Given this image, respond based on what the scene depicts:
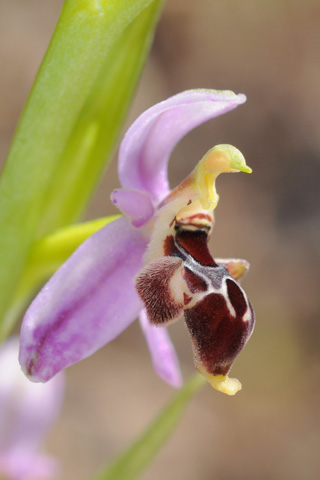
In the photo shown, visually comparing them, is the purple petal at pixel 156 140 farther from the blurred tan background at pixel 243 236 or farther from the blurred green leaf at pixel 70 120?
the blurred tan background at pixel 243 236

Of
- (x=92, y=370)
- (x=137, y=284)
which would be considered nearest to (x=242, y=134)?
(x=92, y=370)

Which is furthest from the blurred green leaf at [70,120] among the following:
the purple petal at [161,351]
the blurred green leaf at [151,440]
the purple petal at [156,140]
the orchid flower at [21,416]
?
the orchid flower at [21,416]

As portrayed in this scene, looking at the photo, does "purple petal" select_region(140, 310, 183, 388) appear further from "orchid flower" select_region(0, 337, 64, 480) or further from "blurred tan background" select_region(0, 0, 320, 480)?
"blurred tan background" select_region(0, 0, 320, 480)

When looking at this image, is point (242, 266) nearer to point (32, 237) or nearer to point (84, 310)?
point (84, 310)

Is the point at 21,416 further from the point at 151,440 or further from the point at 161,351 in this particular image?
the point at 161,351

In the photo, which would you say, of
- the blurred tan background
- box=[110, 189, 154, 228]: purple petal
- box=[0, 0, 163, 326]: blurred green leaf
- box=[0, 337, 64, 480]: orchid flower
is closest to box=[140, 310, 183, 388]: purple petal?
box=[110, 189, 154, 228]: purple petal

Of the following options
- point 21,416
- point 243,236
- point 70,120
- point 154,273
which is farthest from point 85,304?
point 243,236
